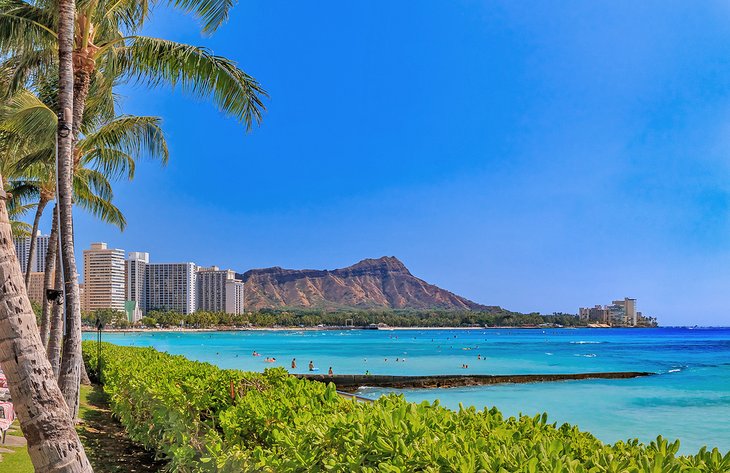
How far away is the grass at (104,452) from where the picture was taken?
697 centimetres

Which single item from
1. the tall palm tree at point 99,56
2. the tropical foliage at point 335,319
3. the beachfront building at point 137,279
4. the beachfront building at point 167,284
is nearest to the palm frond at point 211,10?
the tall palm tree at point 99,56

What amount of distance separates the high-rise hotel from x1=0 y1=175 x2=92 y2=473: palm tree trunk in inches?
5618

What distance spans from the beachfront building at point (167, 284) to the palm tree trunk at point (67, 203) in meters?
170

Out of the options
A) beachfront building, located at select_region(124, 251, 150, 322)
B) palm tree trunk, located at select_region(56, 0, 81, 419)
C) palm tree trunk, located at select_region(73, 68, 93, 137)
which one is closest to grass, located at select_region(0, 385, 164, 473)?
palm tree trunk, located at select_region(56, 0, 81, 419)

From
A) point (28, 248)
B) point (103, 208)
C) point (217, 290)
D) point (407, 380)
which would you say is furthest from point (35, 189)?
point (217, 290)

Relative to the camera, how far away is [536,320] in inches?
7623

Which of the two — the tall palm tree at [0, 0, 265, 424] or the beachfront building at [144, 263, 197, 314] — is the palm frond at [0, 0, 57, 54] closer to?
the tall palm tree at [0, 0, 265, 424]

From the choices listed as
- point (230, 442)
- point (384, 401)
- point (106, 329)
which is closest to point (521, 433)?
point (384, 401)

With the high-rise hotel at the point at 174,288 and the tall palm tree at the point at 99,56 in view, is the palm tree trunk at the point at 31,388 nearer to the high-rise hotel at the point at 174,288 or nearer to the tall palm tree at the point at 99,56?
the tall palm tree at the point at 99,56

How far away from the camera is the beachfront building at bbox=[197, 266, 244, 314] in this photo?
7077 inches

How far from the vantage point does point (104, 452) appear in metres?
7.85

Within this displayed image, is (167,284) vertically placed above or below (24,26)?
below

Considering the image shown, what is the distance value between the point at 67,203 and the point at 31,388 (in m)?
5.83

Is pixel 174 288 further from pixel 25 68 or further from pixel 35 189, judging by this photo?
pixel 25 68
